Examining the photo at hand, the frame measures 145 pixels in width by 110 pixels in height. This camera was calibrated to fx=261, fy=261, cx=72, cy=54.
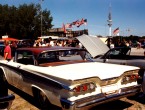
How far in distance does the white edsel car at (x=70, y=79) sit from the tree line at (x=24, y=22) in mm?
51222

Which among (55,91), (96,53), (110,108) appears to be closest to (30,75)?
(55,91)

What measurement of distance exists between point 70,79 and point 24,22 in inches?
2155

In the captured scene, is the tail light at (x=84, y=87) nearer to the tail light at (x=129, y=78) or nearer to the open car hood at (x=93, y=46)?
the tail light at (x=129, y=78)

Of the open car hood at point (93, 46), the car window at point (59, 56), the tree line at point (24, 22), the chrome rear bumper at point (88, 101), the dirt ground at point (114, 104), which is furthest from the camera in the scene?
the tree line at point (24, 22)

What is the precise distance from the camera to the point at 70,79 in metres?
4.62

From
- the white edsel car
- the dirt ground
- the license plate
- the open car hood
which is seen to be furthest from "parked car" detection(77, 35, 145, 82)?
the license plate

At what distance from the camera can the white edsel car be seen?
4.72m

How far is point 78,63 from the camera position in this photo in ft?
20.3

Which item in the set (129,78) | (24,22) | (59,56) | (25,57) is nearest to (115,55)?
(59,56)

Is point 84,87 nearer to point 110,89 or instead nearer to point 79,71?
point 79,71

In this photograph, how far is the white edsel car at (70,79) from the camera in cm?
472

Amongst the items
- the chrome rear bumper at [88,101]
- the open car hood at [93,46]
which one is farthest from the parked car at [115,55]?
the chrome rear bumper at [88,101]

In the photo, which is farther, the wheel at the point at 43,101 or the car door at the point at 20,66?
the car door at the point at 20,66

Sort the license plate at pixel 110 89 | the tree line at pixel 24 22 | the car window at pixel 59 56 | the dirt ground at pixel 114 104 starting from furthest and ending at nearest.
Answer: the tree line at pixel 24 22
the car window at pixel 59 56
the dirt ground at pixel 114 104
the license plate at pixel 110 89
